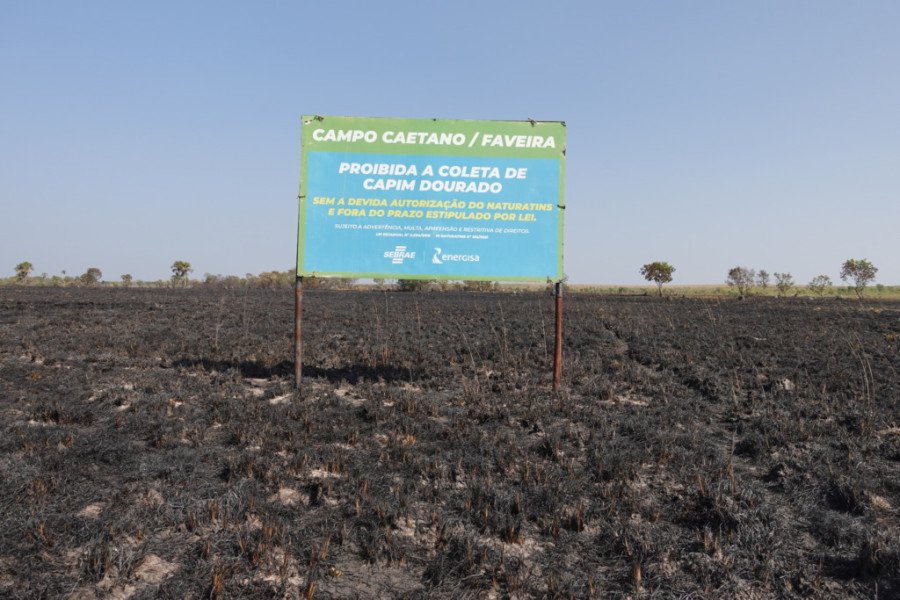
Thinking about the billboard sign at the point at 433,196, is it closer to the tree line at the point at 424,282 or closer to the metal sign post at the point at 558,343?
the metal sign post at the point at 558,343

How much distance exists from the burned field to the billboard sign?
256 cm

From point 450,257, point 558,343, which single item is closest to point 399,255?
point 450,257

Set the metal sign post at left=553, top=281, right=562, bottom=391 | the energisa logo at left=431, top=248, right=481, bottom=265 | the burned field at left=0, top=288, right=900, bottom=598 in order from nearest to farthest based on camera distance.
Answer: the burned field at left=0, top=288, right=900, bottom=598 → the metal sign post at left=553, top=281, right=562, bottom=391 → the energisa logo at left=431, top=248, right=481, bottom=265

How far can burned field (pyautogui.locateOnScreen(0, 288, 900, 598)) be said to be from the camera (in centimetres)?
439

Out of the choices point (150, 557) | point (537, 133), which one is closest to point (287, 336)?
point (537, 133)

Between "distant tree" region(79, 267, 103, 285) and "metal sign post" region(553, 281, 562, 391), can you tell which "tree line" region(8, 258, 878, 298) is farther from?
"metal sign post" region(553, 281, 562, 391)

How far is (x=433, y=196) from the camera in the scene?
10.4 meters

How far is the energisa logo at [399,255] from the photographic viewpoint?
10281mm

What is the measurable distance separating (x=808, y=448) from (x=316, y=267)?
27.4ft

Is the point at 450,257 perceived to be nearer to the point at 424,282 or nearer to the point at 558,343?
the point at 558,343

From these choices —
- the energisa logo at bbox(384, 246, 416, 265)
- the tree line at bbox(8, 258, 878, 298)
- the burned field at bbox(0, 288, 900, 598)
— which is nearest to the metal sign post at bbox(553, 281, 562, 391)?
the burned field at bbox(0, 288, 900, 598)

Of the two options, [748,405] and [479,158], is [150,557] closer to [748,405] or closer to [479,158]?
[479,158]

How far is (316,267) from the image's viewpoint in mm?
10344

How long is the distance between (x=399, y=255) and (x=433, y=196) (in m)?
1.27
